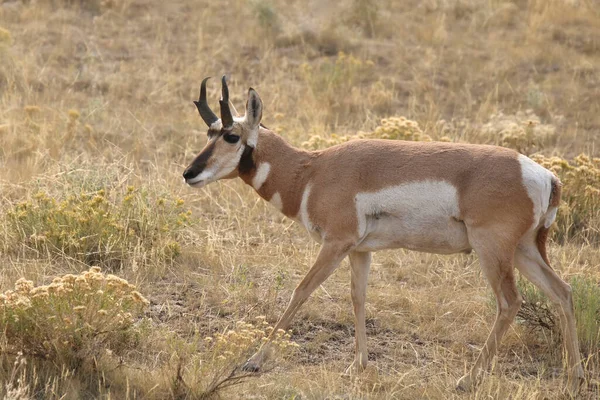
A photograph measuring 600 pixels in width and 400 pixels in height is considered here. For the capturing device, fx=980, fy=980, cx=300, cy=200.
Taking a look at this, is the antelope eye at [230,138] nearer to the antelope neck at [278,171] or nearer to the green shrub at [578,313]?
the antelope neck at [278,171]

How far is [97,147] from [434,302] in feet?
16.1

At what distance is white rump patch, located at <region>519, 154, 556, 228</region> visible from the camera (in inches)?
262

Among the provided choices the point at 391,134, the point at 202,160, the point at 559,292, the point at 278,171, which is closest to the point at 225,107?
the point at 202,160

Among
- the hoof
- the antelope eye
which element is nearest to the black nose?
the antelope eye

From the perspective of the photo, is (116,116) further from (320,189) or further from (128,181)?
(320,189)

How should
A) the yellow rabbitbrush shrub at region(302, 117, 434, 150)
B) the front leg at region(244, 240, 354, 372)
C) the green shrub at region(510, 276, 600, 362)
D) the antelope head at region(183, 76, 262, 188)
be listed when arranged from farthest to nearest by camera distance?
the yellow rabbitbrush shrub at region(302, 117, 434, 150), the green shrub at region(510, 276, 600, 362), the antelope head at region(183, 76, 262, 188), the front leg at region(244, 240, 354, 372)

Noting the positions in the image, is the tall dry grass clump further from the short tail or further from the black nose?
the short tail

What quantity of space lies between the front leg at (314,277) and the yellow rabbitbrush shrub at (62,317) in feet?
3.40

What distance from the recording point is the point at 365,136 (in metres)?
10.3

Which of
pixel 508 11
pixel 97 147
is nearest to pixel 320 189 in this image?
pixel 97 147

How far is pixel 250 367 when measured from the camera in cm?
681

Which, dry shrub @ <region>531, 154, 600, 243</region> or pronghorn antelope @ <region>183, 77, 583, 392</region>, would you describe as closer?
pronghorn antelope @ <region>183, 77, 583, 392</region>

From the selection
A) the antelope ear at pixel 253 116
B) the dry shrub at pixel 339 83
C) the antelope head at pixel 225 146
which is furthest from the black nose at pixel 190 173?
the dry shrub at pixel 339 83

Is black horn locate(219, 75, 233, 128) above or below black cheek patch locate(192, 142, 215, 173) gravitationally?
above
